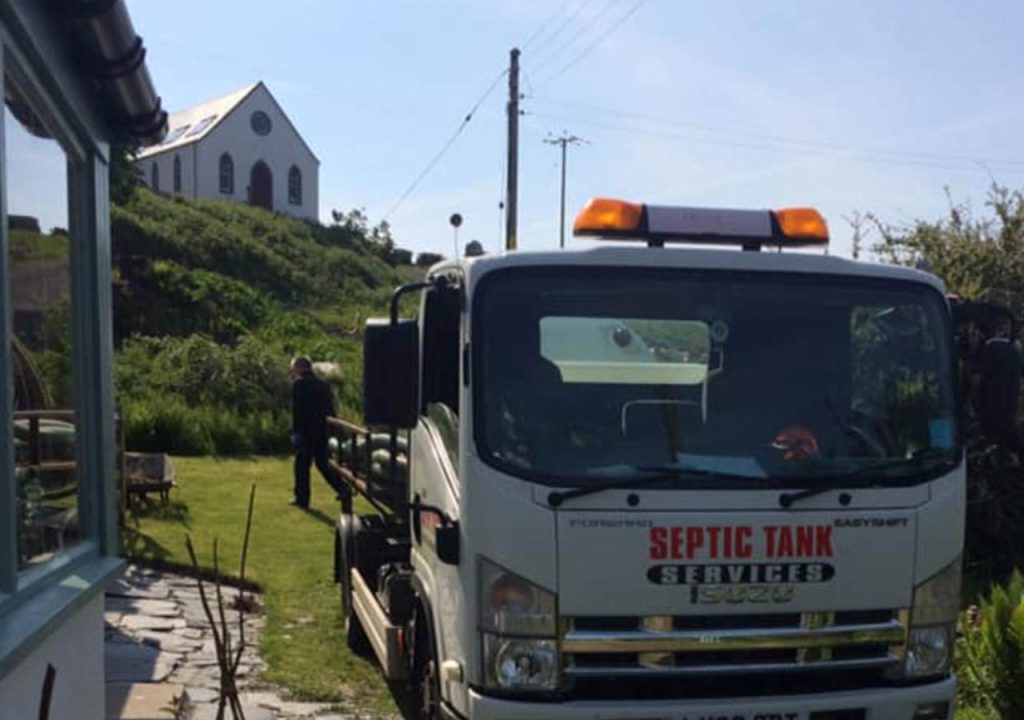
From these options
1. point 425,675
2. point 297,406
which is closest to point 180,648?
point 425,675

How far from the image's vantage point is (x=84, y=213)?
479 centimetres

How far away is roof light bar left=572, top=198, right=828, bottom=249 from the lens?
5086 mm

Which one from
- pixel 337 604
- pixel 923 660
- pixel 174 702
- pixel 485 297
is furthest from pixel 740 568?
pixel 337 604

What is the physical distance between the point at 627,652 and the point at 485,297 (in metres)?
1.43

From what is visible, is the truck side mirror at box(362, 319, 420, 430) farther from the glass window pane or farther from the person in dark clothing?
the person in dark clothing

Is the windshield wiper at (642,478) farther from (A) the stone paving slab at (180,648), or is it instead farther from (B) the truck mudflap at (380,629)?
(A) the stone paving slab at (180,648)

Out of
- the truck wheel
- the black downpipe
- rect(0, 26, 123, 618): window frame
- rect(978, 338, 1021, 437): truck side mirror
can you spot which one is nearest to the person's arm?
the truck wheel

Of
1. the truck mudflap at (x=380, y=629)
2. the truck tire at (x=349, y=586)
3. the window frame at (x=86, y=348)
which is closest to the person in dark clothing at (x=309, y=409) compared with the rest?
the truck tire at (x=349, y=586)

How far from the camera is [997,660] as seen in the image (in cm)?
605

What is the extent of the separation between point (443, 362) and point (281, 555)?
654 centimetres

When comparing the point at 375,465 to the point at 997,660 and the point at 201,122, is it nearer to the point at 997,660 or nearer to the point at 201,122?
the point at 997,660

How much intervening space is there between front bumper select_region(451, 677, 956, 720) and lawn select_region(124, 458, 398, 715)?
2.68 metres

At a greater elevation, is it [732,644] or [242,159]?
[242,159]

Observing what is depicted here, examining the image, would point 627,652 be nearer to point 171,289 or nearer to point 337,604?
point 337,604
